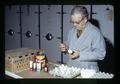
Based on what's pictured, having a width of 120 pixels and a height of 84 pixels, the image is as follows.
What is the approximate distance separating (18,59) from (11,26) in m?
0.30

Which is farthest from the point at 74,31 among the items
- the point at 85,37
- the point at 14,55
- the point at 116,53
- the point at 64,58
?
the point at 14,55

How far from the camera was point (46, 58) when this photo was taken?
2479 millimetres

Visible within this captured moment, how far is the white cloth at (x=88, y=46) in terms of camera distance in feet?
7.87

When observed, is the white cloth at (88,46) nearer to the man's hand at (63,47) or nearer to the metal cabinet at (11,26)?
the man's hand at (63,47)

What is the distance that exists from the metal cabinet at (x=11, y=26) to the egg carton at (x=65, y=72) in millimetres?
428

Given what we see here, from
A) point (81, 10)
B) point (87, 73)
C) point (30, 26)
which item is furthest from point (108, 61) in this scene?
point (30, 26)

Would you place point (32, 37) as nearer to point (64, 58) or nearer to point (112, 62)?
point (64, 58)

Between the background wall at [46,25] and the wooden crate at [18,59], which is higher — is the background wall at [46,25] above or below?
above

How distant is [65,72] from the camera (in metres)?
2.43

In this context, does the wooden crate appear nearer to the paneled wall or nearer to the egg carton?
the paneled wall

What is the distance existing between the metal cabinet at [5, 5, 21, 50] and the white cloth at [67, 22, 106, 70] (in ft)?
1.56

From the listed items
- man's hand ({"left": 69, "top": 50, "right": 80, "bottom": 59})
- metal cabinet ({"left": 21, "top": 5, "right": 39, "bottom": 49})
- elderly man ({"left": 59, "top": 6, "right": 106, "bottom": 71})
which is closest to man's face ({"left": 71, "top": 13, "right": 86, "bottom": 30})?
elderly man ({"left": 59, "top": 6, "right": 106, "bottom": 71})

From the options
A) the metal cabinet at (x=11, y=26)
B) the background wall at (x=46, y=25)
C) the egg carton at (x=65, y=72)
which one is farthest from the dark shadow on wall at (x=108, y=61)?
the metal cabinet at (x=11, y=26)
